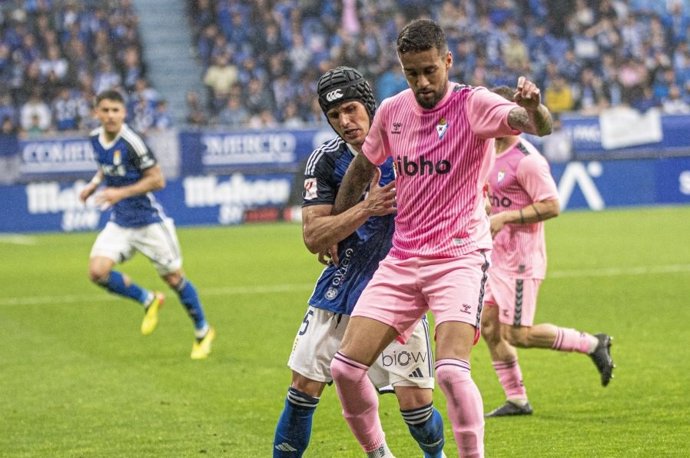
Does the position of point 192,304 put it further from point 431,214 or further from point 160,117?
point 160,117

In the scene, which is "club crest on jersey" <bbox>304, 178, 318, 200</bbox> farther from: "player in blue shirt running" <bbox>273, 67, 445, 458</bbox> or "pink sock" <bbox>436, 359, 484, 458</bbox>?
"pink sock" <bbox>436, 359, 484, 458</bbox>

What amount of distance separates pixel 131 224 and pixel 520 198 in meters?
4.66

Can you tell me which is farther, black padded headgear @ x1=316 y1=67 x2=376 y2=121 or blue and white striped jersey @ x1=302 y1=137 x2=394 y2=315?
blue and white striped jersey @ x1=302 y1=137 x2=394 y2=315

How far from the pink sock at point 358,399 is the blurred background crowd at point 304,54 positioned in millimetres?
22276

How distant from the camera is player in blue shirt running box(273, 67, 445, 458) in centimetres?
586

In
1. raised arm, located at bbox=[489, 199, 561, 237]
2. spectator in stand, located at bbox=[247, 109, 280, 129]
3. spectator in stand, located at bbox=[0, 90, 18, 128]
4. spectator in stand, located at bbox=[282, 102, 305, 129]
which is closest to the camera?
raised arm, located at bbox=[489, 199, 561, 237]

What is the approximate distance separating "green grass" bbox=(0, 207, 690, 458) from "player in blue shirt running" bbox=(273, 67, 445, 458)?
1.12 meters

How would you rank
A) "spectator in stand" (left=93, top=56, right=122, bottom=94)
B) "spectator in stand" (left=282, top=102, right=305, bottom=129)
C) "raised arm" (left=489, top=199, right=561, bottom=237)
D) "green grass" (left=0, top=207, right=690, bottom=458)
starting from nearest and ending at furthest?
"green grass" (left=0, top=207, right=690, bottom=458)
"raised arm" (left=489, top=199, right=561, bottom=237)
"spectator in stand" (left=282, top=102, right=305, bottom=129)
"spectator in stand" (left=93, top=56, right=122, bottom=94)

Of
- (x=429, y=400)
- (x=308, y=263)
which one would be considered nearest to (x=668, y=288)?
(x=308, y=263)

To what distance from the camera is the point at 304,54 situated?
104 ft

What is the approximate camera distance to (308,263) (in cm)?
1855

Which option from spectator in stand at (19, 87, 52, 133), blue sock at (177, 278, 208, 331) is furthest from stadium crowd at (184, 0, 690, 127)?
blue sock at (177, 278, 208, 331)

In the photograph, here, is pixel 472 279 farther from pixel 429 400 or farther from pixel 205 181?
pixel 205 181

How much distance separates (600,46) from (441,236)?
28820 mm
